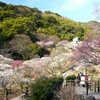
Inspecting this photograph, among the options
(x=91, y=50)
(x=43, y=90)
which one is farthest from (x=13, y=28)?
(x=43, y=90)

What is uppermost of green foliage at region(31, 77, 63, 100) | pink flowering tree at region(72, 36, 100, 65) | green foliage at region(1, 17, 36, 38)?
green foliage at region(1, 17, 36, 38)

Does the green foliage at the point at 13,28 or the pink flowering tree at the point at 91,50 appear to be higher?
the green foliage at the point at 13,28

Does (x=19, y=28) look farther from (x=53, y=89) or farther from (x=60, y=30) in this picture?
(x=53, y=89)

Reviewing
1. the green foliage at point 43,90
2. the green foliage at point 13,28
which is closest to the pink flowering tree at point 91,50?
the green foliage at point 43,90

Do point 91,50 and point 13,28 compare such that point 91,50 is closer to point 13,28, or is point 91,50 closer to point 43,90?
point 43,90

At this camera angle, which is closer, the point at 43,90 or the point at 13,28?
the point at 43,90

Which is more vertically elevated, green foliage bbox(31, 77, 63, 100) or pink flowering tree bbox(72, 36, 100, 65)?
pink flowering tree bbox(72, 36, 100, 65)

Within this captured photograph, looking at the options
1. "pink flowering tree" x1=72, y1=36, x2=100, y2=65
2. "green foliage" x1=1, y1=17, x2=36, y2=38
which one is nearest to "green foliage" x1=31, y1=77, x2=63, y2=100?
"pink flowering tree" x1=72, y1=36, x2=100, y2=65

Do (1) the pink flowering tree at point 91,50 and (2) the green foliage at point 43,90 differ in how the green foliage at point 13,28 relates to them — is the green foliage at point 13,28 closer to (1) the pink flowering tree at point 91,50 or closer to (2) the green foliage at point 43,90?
(1) the pink flowering tree at point 91,50

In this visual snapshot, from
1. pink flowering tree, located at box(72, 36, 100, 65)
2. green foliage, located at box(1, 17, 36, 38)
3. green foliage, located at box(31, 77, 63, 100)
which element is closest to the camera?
green foliage, located at box(31, 77, 63, 100)

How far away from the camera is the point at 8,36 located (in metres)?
36.3

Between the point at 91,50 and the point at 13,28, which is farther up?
the point at 13,28

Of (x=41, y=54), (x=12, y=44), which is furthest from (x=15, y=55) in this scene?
(x=41, y=54)

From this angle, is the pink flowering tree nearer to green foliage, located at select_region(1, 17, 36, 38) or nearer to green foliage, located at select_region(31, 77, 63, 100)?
green foliage, located at select_region(31, 77, 63, 100)
